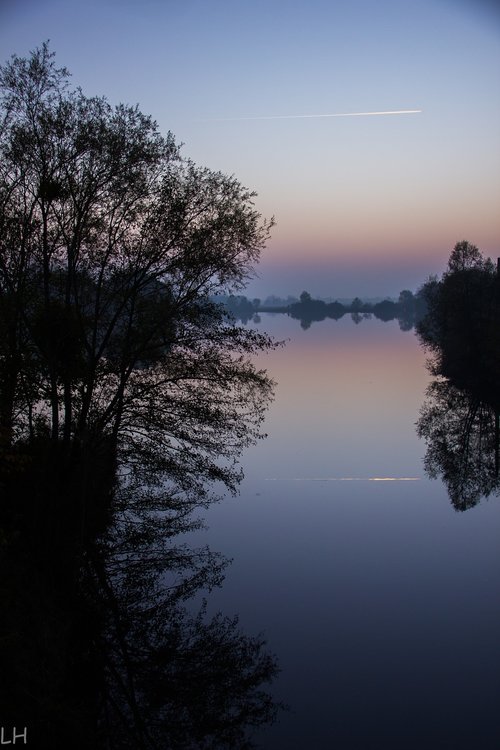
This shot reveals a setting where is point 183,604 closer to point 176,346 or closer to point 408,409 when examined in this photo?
point 176,346

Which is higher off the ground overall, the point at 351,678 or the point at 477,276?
the point at 477,276

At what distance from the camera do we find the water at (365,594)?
1353 centimetres

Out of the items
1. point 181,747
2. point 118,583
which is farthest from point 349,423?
point 181,747

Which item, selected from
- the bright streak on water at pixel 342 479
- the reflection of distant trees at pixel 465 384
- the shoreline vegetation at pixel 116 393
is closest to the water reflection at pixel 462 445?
the reflection of distant trees at pixel 465 384

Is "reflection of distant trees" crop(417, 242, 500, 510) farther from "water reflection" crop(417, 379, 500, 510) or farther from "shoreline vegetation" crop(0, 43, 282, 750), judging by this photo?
"shoreline vegetation" crop(0, 43, 282, 750)

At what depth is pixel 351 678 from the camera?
1505 centimetres

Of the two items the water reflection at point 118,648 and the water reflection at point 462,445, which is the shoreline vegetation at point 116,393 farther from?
the water reflection at point 462,445

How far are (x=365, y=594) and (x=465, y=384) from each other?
5082 centimetres

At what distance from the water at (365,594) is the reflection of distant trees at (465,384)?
1.99 metres

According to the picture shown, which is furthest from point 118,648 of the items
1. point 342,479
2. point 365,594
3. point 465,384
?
point 465,384

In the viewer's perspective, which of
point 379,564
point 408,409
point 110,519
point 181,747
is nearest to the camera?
point 181,747

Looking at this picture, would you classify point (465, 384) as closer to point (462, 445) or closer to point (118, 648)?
point (462, 445)

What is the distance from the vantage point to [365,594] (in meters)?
19.9

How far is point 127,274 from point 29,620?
49.8 ft
